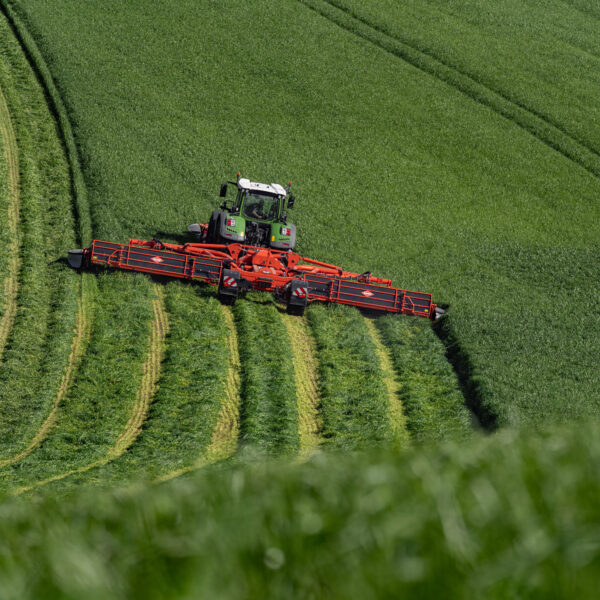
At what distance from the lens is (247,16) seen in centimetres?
4347

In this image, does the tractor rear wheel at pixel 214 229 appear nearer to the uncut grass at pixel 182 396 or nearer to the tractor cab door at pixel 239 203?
the tractor cab door at pixel 239 203

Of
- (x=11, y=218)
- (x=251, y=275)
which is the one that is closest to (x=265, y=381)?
(x=251, y=275)

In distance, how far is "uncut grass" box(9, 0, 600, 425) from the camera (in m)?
21.3

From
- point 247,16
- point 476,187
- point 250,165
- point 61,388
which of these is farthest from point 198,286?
point 247,16

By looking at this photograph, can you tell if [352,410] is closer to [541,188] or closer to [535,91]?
[541,188]

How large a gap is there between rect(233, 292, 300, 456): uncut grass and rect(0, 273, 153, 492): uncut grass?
2.26 m

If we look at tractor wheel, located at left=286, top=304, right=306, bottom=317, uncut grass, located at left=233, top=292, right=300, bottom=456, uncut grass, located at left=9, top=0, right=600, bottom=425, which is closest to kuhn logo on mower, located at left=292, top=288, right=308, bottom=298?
tractor wheel, located at left=286, top=304, right=306, bottom=317

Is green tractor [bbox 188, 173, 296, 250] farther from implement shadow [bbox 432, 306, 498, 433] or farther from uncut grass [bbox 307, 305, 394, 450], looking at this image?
implement shadow [bbox 432, 306, 498, 433]

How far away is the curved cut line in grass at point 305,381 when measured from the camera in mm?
13849

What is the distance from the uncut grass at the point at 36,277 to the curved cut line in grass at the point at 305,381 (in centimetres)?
480

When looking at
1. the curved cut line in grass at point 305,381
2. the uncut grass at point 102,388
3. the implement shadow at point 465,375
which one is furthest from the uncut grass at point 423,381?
the uncut grass at point 102,388

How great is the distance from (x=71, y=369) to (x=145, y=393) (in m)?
1.73

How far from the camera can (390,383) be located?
16719mm

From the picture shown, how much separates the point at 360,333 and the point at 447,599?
56.8 ft
